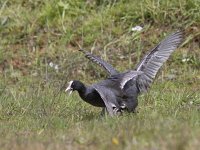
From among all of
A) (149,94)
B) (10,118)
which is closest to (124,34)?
(149,94)

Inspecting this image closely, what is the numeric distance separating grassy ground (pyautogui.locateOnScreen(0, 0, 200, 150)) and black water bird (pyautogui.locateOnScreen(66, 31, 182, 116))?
0.66 feet

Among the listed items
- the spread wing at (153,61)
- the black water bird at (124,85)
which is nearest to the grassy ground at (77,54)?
the black water bird at (124,85)

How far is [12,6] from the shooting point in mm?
12086

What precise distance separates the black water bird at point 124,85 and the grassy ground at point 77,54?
0.66 feet

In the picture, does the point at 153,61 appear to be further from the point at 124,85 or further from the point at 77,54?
the point at 77,54

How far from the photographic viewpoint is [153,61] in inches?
299

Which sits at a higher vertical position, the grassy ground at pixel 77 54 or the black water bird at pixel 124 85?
the black water bird at pixel 124 85

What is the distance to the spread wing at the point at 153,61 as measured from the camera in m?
7.44

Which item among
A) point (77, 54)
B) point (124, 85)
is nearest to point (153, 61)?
point (124, 85)

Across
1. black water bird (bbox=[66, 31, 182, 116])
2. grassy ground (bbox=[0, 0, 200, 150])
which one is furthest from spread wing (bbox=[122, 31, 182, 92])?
grassy ground (bbox=[0, 0, 200, 150])

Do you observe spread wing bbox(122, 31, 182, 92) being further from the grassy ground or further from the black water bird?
the grassy ground

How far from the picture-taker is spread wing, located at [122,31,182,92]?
24.4 feet

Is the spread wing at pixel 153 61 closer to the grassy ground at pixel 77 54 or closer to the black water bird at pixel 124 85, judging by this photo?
the black water bird at pixel 124 85

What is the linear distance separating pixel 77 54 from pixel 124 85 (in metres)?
3.64
